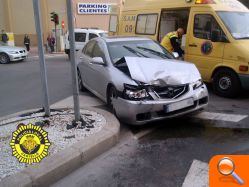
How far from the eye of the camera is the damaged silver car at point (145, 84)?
5262mm

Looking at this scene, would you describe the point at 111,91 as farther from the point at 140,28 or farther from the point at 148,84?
the point at 140,28

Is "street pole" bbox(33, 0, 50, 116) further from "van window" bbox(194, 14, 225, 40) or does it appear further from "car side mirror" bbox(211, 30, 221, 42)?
"van window" bbox(194, 14, 225, 40)

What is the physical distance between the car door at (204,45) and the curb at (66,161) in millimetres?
3687

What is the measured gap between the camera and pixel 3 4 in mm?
31938

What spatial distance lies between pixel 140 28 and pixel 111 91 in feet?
15.2

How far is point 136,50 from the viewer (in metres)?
6.73

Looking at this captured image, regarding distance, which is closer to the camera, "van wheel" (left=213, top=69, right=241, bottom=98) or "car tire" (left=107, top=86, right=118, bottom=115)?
"car tire" (left=107, top=86, right=118, bottom=115)

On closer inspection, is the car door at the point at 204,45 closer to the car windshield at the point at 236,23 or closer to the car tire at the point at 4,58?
the car windshield at the point at 236,23

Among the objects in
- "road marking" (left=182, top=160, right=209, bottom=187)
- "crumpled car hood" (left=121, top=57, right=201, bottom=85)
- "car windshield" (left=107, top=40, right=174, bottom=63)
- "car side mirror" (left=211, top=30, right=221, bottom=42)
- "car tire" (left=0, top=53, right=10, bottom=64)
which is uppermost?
"car side mirror" (left=211, top=30, right=221, bottom=42)

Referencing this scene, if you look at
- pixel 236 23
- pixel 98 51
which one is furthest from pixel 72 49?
pixel 236 23

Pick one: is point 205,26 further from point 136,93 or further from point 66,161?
point 66,161

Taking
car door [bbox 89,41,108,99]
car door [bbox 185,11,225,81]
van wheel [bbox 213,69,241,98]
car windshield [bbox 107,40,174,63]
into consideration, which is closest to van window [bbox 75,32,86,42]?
car door [bbox 185,11,225,81]

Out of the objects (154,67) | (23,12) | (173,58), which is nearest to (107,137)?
(154,67)

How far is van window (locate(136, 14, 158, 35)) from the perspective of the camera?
31.7 feet
